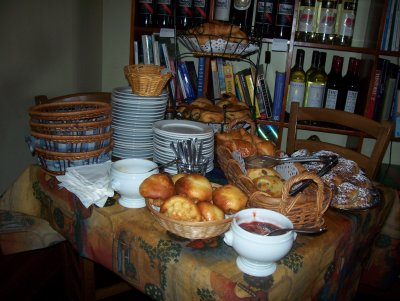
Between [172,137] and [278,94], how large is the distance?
1.13m

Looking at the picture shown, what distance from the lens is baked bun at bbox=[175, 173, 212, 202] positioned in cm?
76

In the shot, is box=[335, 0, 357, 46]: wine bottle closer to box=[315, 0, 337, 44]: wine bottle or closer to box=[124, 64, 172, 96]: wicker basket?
box=[315, 0, 337, 44]: wine bottle

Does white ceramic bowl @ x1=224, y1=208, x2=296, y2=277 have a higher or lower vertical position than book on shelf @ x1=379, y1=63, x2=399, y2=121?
lower

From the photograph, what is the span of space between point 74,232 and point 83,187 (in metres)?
0.13

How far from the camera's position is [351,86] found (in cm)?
193

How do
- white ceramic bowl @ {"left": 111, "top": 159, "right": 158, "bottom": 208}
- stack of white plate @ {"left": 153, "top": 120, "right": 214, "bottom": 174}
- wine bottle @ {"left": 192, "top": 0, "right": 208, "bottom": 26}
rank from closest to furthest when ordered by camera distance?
white ceramic bowl @ {"left": 111, "top": 159, "right": 158, "bottom": 208}
stack of white plate @ {"left": 153, "top": 120, "right": 214, "bottom": 174}
wine bottle @ {"left": 192, "top": 0, "right": 208, "bottom": 26}

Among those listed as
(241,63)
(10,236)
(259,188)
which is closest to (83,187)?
(259,188)

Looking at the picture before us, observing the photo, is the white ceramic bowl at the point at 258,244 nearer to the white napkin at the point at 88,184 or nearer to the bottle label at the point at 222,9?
the white napkin at the point at 88,184

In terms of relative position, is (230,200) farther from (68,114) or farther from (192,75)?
(192,75)

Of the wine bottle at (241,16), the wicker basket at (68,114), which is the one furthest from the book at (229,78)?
the wicker basket at (68,114)

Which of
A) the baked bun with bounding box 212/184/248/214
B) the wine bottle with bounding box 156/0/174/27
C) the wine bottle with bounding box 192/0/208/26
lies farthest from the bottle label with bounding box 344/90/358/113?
the baked bun with bounding box 212/184/248/214

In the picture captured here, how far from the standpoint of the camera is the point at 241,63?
2.23 meters

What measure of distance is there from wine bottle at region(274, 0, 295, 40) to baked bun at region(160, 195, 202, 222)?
142 centimetres

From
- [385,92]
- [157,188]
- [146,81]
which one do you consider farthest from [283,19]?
[157,188]
